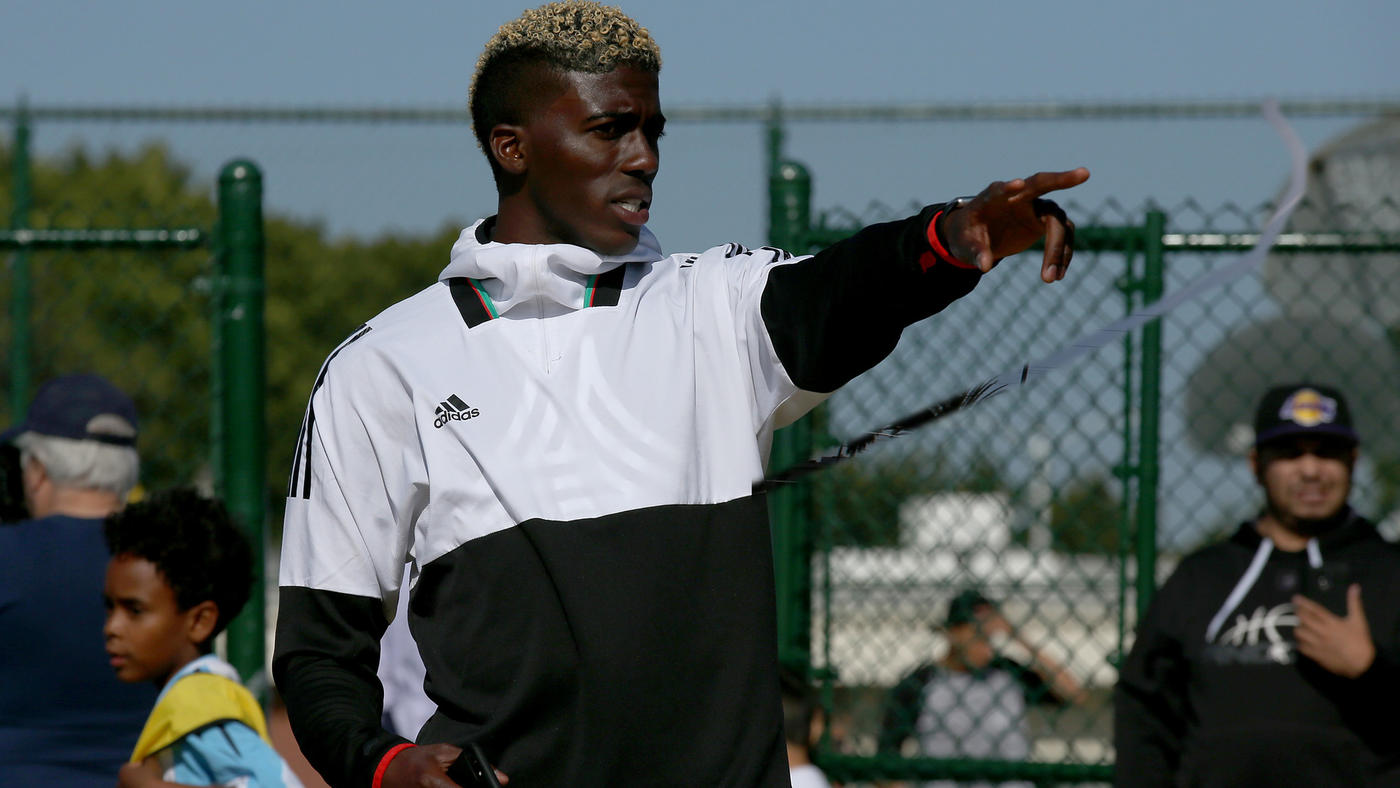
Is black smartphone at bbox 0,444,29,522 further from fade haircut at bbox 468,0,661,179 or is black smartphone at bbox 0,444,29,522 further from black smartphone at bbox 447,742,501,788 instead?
black smartphone at bbox 447,742,501,788

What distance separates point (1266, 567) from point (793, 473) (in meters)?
2.43

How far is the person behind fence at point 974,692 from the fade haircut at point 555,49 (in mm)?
2799

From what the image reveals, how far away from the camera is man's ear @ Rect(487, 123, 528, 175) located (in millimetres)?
2184

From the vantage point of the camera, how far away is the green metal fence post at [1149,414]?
13.9ft

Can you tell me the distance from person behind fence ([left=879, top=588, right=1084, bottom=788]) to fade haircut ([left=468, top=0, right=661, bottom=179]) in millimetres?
2799

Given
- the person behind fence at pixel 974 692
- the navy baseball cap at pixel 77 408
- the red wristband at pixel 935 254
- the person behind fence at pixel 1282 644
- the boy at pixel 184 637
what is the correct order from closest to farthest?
the red wristband at pixel 935 254
the boy at pixel 184 637
the person behind fence at pixel 1282 644
the navy baseball cap at pixel 77 408
the person behind fence at pixel 974 692

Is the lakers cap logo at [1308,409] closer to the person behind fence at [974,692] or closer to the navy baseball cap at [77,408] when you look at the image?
the person behind fence at [974,692]

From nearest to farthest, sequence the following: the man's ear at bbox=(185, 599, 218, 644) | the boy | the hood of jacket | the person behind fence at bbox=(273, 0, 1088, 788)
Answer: the person behind fence at bbox=(273, 0, 1088, 788)
the hood of jacket
the boy
the man's ear at bbox=(185, 599, 218, 644)

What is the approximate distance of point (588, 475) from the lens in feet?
6.44

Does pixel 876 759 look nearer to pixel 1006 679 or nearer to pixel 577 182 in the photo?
pixel 1006 679

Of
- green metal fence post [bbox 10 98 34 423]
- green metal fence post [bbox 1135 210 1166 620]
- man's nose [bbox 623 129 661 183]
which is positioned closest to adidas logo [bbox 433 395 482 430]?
man's nose [bbox 623 129 661 183]

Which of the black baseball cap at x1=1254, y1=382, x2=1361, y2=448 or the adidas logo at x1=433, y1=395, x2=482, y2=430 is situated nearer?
the adidas logo at x1=433, y1=395, x2=482, y2=430

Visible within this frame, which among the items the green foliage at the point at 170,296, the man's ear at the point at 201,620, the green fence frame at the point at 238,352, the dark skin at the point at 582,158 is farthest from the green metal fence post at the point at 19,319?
the dark skin at the point at 582,158

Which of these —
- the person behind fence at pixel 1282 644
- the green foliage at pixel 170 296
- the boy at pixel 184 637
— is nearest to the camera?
the boy at pixel 184 637
